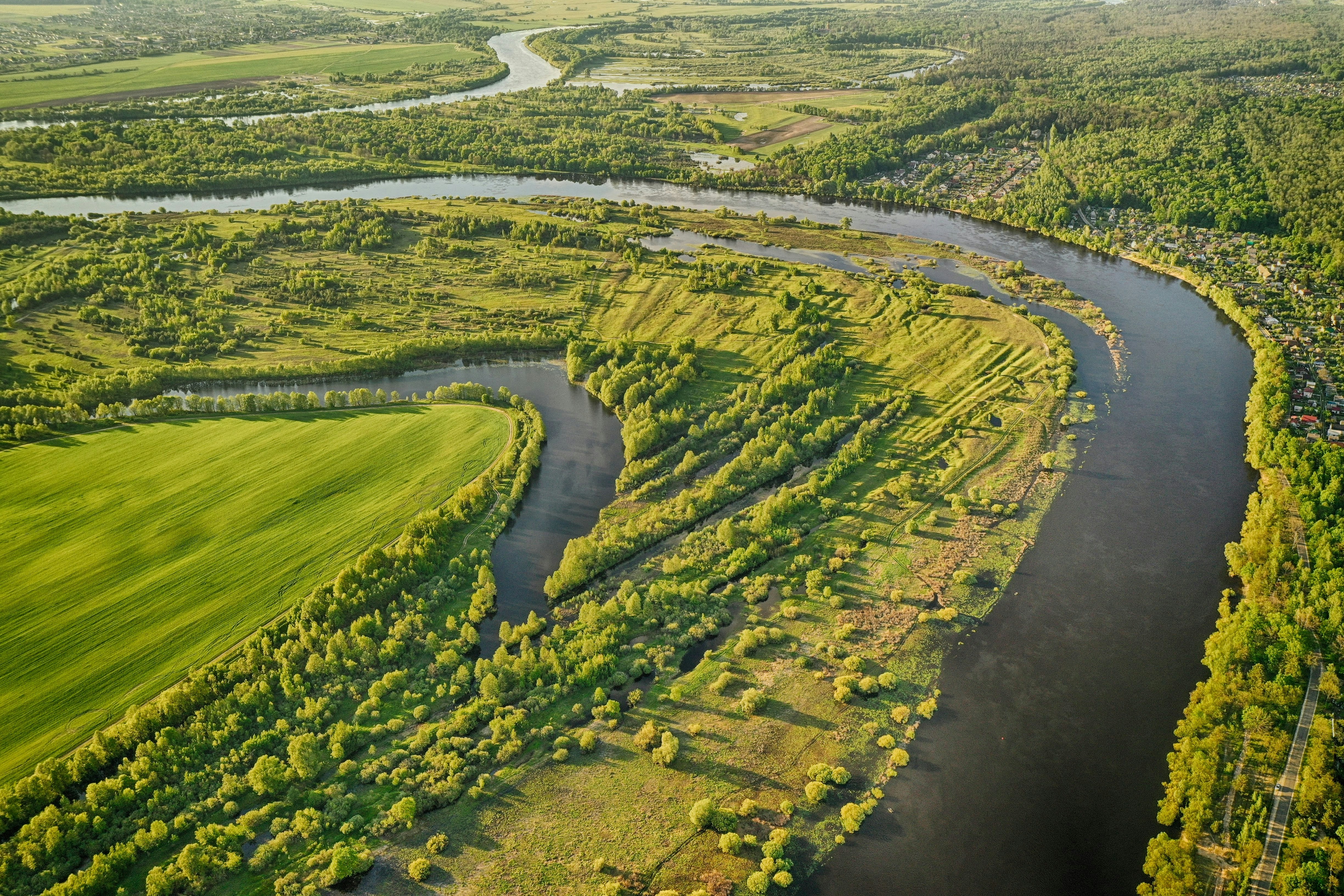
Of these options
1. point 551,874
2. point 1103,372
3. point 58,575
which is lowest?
point 551,874

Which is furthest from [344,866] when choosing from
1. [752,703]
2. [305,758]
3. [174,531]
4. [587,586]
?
[174,531]

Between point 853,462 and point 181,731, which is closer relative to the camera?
point 181,731

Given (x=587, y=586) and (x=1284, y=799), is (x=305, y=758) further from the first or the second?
(x=1284, y=799)

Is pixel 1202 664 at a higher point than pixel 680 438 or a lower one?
lower

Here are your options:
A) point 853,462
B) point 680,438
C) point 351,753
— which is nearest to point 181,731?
point 351,753

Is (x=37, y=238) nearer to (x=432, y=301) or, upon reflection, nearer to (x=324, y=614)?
(x=432, y=301)

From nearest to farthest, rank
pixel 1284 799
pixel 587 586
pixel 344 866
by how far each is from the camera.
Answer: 1. pixel 344 866
2. pixel 1284 799
3. pixel 587 586

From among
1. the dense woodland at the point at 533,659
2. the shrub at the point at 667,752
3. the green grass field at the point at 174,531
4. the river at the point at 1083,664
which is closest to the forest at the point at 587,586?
the shrub at the point at 667,752

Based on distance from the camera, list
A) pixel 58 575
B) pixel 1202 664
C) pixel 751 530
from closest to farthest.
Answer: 1. pixel 1202 664
2. pixel 58 575
3. pixel 751 530

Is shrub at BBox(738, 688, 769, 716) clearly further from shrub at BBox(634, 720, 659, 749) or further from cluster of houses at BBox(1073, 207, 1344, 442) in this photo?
cluster of houses at BBox(1073, 207, 1344, 442)
